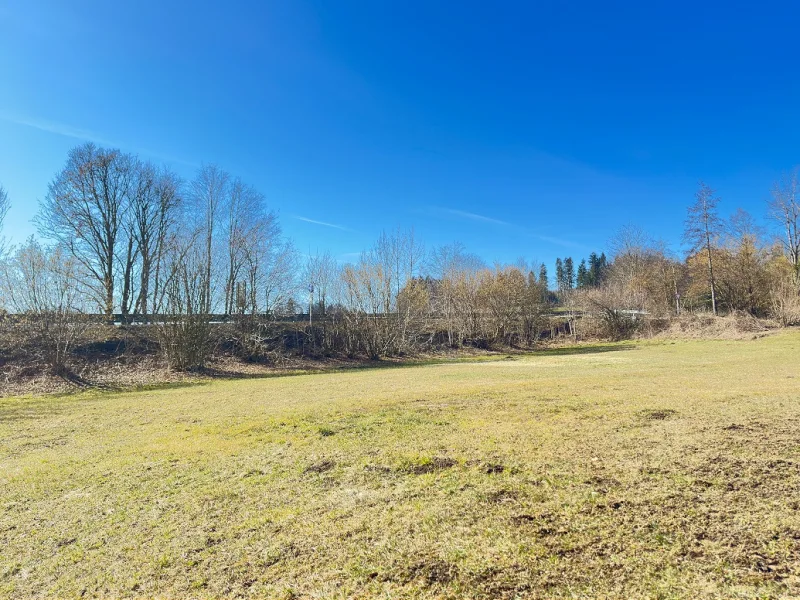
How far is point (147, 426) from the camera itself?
7.29 m

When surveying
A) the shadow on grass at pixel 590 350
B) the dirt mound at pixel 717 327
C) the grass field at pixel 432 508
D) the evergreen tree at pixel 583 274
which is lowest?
the shadow on grass at pixel 590 350

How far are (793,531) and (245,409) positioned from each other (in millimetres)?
8278

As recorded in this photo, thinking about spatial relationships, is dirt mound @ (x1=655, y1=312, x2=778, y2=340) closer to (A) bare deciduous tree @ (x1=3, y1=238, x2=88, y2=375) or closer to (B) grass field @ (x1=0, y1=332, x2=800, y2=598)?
(B) grass field @ (x1=0, y1=332, x2=800, y2=598)

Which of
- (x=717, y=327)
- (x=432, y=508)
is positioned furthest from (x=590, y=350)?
(x=432, y=508)

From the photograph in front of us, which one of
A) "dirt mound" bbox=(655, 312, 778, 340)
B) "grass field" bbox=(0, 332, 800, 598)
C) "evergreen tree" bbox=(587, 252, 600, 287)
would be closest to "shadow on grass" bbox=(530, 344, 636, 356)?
"dirt mound" bbox=(655, 312, 778, 340)

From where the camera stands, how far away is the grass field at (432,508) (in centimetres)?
212

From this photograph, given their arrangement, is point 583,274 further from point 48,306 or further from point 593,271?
point 48,306

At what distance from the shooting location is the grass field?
2.12 metres

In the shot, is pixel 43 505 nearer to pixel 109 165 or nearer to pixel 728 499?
pixel 728 499

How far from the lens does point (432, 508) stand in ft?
9.59

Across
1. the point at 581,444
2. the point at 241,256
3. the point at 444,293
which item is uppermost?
the point at 241,256

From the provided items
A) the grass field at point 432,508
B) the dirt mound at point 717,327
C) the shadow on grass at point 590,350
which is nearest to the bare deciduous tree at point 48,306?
the grass field at point 432,508

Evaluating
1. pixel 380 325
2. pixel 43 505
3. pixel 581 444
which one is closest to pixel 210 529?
pixel 43 505

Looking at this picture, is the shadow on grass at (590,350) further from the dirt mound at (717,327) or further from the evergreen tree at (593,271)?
the evergreen tree at (593,271)
